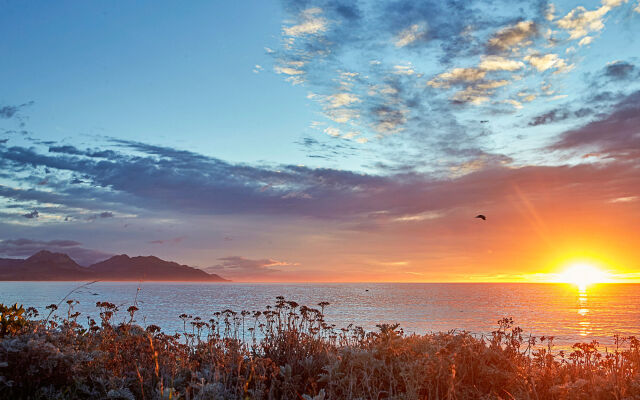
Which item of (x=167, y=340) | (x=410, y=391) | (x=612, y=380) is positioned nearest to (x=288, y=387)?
(x=410, y=391)

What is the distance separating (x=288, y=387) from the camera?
748cm

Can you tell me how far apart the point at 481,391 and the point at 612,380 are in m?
2.17

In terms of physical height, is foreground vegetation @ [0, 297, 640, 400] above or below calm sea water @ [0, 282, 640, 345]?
above

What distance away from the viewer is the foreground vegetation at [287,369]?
6531 mm

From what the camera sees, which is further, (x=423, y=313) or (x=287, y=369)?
(x=423, y=313)

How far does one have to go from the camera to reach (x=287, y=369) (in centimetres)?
751

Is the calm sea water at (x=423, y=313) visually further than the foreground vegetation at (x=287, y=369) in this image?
Yes

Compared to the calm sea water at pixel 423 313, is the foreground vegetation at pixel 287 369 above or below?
above

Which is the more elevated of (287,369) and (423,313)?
(287,369)

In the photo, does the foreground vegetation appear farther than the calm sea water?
No

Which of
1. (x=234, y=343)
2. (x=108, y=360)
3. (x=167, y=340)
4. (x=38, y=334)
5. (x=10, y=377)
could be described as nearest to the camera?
(x=10, y=377)

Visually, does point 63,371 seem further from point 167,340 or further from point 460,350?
point 460,350

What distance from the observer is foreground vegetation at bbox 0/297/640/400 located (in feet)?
21.4

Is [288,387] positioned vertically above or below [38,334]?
below
